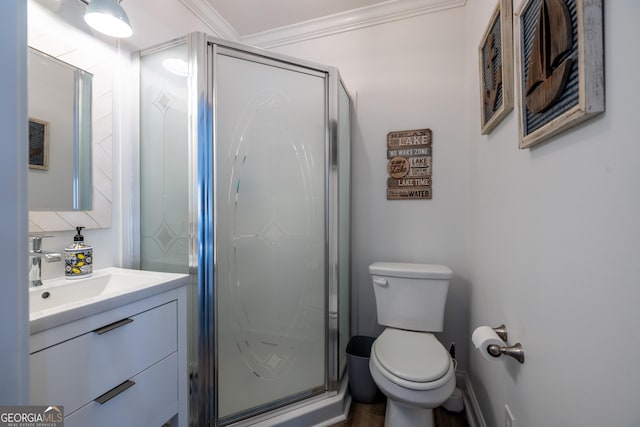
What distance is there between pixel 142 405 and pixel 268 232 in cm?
85

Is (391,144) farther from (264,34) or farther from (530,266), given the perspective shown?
(264,34)

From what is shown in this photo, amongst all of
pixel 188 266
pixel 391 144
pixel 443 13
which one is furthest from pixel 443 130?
pixel 188 266

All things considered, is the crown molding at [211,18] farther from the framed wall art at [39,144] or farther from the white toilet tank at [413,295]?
the white toilet tank at [413,295]

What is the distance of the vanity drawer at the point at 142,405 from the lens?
77 cm

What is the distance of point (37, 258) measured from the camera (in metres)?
0.96

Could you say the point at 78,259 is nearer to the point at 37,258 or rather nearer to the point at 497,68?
the point at 37,258

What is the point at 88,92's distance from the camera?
1208 millimetres

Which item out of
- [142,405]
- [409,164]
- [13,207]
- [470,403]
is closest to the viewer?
[13,207]

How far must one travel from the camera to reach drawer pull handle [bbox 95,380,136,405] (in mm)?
794

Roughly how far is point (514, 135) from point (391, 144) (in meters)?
0.98

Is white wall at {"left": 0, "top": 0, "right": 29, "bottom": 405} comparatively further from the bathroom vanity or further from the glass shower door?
the glass shower door

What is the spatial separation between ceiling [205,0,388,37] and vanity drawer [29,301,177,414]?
2042mm

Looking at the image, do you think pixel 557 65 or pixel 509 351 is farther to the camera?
pixel 509 351

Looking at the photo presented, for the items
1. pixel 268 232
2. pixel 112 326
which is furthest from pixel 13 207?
pixel 268 232
